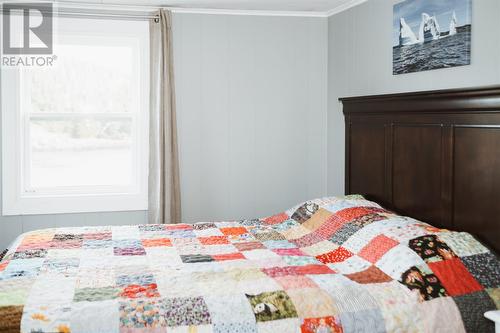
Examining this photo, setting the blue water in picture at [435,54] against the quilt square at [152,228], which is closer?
the blue water in picture at [435,54]

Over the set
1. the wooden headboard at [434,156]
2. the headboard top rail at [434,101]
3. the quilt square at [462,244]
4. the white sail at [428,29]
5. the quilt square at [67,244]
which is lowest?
the quilt square at [67,244]

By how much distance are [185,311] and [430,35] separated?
2.08 m

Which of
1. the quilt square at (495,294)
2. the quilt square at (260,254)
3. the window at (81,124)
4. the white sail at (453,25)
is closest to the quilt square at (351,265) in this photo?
the quilt square at (260,254)

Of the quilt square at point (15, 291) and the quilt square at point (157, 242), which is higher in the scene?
the quilt square at point (157, 242)

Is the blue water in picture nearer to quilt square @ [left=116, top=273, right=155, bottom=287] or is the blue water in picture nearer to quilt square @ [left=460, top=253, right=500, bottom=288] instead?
quilt square @ [left=460, top=253, right=500, bottom=288]

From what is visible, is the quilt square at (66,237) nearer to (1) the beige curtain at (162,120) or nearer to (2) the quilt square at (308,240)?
(1) the beige curtain at (162,120)

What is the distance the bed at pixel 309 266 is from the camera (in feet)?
6.95

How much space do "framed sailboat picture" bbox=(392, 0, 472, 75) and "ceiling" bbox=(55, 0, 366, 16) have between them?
24.3 inches

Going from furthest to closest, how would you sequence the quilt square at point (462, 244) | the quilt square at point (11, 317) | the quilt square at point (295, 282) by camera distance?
the quilt square at point (462, 244) → the quilt square at point (295, 282) → the quilt square at point (11, 317)

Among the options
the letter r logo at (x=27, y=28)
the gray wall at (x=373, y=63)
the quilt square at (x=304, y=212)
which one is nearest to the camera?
the gray wall at (x=373, y=63)

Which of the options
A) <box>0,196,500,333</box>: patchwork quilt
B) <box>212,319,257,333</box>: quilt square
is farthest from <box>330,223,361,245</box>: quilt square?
<box>212,319,257,333</box>: quilt square

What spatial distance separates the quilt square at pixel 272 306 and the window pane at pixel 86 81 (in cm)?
249

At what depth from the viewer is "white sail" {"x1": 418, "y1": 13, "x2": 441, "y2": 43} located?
10.4 ft

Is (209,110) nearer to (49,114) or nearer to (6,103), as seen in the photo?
(49,114)
